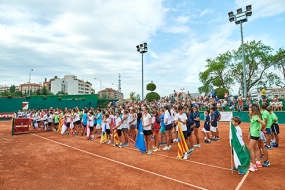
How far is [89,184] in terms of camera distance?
196 inches

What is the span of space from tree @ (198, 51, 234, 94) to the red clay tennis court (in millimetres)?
33749

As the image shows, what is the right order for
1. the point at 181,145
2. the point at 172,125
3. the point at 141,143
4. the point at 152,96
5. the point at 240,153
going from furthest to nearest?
the point at 152,96, the point at 172,125, the point at 141,143, the point at 181,145, the point at 240,153

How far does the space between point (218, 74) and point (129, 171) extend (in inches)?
1563

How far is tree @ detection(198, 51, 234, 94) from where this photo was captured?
38.9m

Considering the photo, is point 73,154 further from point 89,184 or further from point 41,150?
point 89,184

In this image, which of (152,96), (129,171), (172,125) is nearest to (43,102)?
(152,96)

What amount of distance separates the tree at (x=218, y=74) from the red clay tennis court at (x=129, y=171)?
3375cm

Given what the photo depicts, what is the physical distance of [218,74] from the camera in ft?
133

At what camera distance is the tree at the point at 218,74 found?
38.9m

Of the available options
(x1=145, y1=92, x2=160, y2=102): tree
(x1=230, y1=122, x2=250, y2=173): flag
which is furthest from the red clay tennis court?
(x1=145, y1=92, x2=160, y2=102): tree

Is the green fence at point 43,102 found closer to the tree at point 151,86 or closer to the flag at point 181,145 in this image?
the tree at point 151,86

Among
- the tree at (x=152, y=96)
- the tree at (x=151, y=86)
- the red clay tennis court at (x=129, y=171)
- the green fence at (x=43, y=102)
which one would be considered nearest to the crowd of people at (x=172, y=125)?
the red clay tennis court at (x=129, y=171)

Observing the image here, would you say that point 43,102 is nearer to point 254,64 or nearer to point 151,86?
point 151,86

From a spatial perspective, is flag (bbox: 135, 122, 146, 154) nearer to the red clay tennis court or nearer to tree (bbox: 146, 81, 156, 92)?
the red clay tennis court
